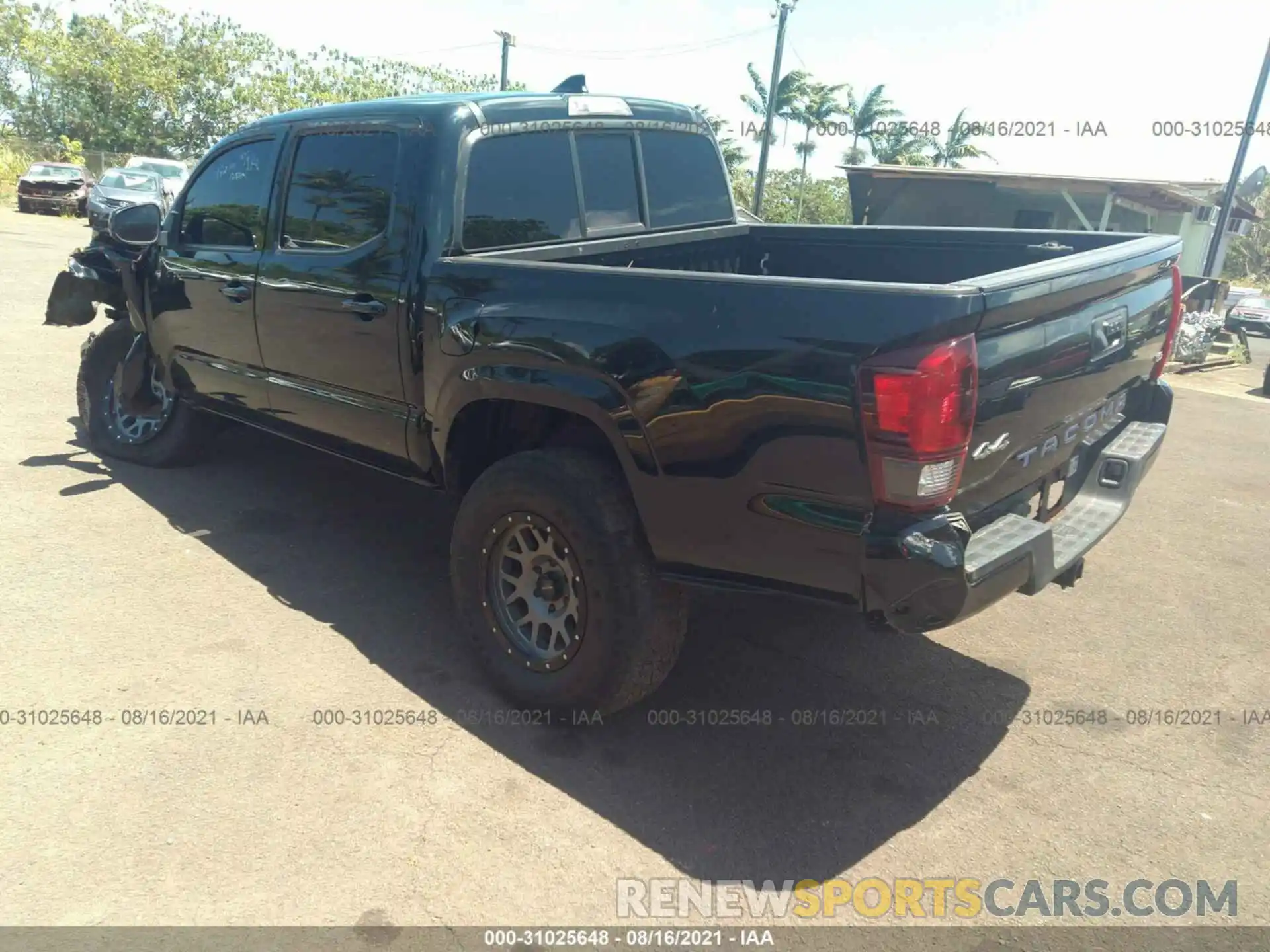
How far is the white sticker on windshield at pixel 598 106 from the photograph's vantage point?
394 centimetres

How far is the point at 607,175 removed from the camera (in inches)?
161

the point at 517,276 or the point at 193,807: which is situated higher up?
the point at 517,276

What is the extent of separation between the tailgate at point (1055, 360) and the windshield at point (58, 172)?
89.6ft

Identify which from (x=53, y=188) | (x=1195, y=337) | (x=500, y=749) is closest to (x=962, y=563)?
(x=500, y=749)

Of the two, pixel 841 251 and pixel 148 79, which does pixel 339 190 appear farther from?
pixel 148 79

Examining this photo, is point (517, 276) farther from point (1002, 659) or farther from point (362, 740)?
point (1002, 659)

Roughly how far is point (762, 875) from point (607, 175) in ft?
9.39

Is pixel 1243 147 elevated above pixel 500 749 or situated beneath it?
elevated above

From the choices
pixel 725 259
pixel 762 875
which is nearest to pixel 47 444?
pixel 725 259

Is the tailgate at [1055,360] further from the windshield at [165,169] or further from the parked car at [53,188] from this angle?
the parked car at [53,188]

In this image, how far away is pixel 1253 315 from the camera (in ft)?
84.2

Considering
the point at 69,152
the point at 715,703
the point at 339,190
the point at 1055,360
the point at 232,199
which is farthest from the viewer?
the point at 69,152

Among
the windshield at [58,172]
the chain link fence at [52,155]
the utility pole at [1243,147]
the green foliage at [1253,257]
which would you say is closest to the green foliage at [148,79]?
the chain link fence at [52,155]

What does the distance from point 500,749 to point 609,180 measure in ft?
7.92
